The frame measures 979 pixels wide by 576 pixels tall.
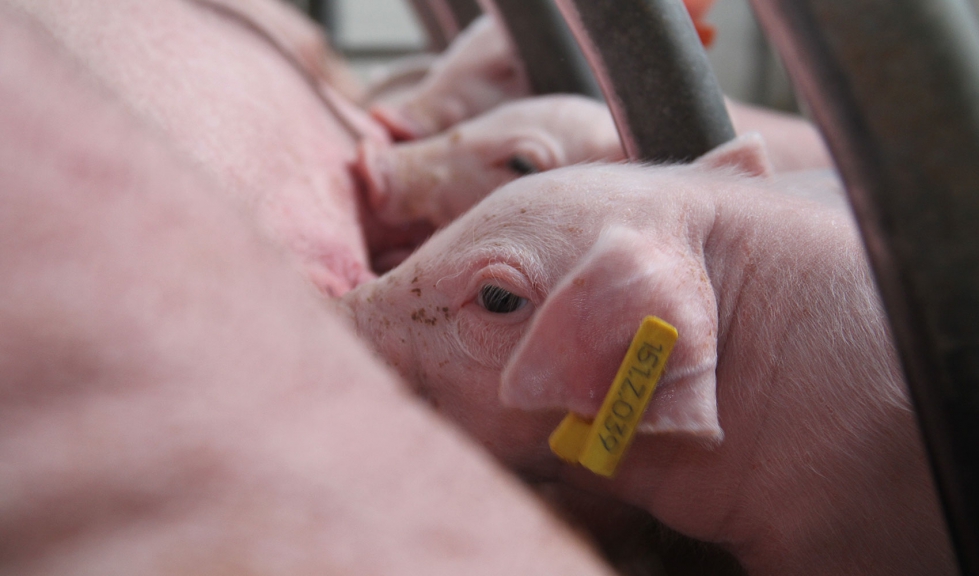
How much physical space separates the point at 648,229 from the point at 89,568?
0.78m

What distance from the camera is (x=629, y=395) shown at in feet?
2.69

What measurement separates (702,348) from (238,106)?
973 millimetres

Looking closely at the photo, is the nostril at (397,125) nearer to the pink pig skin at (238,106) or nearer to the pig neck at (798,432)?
the pink pig skin at (238,106)

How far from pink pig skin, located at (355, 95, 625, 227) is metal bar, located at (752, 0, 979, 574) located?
1116 mm

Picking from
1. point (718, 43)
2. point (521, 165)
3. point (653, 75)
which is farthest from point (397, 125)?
point (718, 43)

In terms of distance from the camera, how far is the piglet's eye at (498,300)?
1024 mm

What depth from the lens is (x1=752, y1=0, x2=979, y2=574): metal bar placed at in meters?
0.48

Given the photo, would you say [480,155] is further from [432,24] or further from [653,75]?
[432,24]

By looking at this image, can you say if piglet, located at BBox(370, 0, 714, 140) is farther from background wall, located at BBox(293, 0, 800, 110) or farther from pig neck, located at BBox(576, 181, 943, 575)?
background wall, located at BBox(293, 0, 800, 110)

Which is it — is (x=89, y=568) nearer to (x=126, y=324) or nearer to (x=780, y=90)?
(x=126, y=324)

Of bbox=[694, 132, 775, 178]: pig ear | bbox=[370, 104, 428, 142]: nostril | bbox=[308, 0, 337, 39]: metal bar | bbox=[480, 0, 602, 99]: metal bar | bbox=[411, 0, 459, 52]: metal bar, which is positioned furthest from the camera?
bbox=[308, 0, 337, 39]: metal bar

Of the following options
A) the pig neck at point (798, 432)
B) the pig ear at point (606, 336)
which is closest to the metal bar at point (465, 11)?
the pig neck at point (798, 432)

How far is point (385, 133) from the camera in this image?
2160 mm

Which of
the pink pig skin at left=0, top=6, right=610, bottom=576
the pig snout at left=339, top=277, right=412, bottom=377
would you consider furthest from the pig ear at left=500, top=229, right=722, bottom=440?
the pink pig skin at left=0, top=6, right=610, bottom=576
